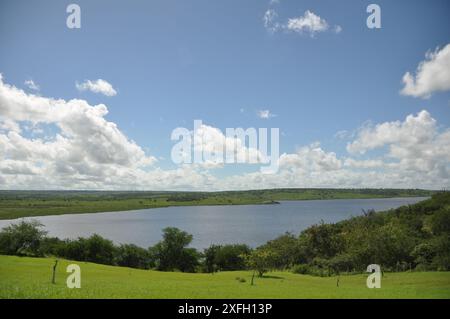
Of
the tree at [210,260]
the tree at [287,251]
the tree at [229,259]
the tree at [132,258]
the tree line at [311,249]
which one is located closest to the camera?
the tree line at [311,249]

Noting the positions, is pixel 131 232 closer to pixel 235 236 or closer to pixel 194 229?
pixel 194 229

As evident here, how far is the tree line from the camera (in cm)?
5259

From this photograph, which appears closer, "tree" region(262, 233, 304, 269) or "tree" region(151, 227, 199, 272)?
"tree" region(262, 233, 304, 269)

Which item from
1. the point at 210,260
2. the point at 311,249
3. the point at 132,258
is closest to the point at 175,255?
the point at 210,260

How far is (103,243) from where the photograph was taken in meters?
72.6

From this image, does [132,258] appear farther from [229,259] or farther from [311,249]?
[311,249]

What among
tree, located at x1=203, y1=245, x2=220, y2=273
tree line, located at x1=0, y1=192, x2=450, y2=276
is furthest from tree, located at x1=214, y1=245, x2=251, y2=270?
tree, located at x1=203, y1=245, x2=220, y2=273

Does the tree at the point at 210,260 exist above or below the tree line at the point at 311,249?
below

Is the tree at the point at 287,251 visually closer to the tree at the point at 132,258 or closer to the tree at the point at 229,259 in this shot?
the tree at the point at 229,259

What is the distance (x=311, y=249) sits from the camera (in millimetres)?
66938

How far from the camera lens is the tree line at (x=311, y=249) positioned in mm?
52594

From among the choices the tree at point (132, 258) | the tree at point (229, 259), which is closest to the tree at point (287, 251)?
the tree at point (229, 259)

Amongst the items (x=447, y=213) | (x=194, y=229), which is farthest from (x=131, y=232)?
(x=447, y=213)

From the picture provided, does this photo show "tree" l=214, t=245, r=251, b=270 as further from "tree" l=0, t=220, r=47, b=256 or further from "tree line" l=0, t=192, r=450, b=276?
"tree" l=0, t=220, r=47, b=256
